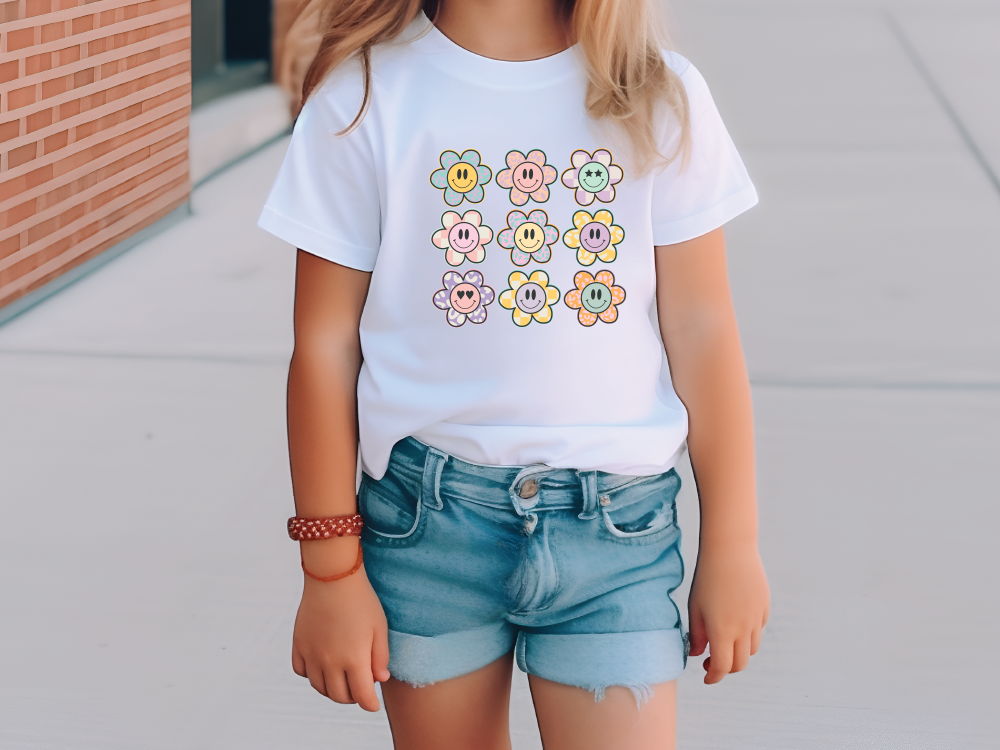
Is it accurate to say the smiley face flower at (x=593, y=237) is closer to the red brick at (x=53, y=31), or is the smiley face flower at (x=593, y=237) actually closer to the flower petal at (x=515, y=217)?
the flower petal at (x=515, y=217)

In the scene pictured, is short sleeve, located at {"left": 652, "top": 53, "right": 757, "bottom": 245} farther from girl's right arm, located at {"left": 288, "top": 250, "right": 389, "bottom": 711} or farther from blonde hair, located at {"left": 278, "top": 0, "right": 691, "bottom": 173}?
girl's right arm, located at {"left": 288, "top": 250, "right": 389, "bottom": 711}

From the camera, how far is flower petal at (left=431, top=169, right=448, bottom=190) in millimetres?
1256

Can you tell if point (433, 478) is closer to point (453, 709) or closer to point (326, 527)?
point (326, 527)

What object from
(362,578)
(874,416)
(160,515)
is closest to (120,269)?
(160,515)

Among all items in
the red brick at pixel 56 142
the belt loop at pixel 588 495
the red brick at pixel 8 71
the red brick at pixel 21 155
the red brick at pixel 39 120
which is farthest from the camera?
the red brick at pixel 56 142

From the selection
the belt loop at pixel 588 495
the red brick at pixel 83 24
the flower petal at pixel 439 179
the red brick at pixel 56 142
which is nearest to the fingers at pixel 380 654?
the belt loop at pixel 588 495

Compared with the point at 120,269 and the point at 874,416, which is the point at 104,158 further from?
the point at 874,416

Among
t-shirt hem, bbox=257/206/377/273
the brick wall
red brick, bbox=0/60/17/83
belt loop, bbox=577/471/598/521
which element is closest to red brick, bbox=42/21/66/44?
the brick wall

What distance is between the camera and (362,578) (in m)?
1.31

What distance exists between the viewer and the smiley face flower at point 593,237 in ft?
4.13

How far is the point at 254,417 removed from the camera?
3.36 m

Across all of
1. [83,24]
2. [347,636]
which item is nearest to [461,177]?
[347,636]

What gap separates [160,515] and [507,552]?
5.76ft

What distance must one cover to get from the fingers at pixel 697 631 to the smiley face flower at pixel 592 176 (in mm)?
461
